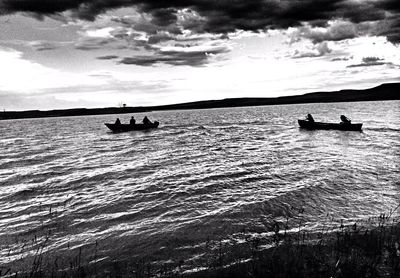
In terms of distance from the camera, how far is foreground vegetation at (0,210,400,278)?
19.0ft

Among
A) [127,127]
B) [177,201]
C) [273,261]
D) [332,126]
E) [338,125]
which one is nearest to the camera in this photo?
[273,261]

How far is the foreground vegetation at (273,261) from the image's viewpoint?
5.80 meters

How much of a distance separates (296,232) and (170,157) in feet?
58.7

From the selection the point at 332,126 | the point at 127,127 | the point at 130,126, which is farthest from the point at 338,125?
the point at 127,127

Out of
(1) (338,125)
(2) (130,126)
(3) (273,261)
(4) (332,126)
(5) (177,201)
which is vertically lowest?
(4) (332,126)

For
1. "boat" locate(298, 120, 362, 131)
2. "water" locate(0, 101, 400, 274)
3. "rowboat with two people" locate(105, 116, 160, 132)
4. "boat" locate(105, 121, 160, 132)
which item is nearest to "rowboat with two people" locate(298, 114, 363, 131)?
"boat" locate(298, 120, 362, 131)

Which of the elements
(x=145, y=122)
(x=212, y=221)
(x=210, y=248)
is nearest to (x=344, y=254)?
(x=210, y=248)

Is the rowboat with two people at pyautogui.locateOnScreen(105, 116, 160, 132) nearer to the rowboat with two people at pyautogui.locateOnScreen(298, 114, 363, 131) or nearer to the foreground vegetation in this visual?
the rowboat with two people at pyautogui.locateOnScreen(298, 114, 363, 131)

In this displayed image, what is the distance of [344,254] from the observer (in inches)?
265

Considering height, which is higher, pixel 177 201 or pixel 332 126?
pixel 177 201

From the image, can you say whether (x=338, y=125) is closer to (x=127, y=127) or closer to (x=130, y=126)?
(x=130, y=126)

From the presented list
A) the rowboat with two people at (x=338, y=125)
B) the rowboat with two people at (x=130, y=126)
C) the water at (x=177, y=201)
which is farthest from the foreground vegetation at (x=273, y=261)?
the rowboat with two people at (x=130, y=126)

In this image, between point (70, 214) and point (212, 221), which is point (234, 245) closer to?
point (212, 221)

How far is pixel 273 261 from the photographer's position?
6215 mm
